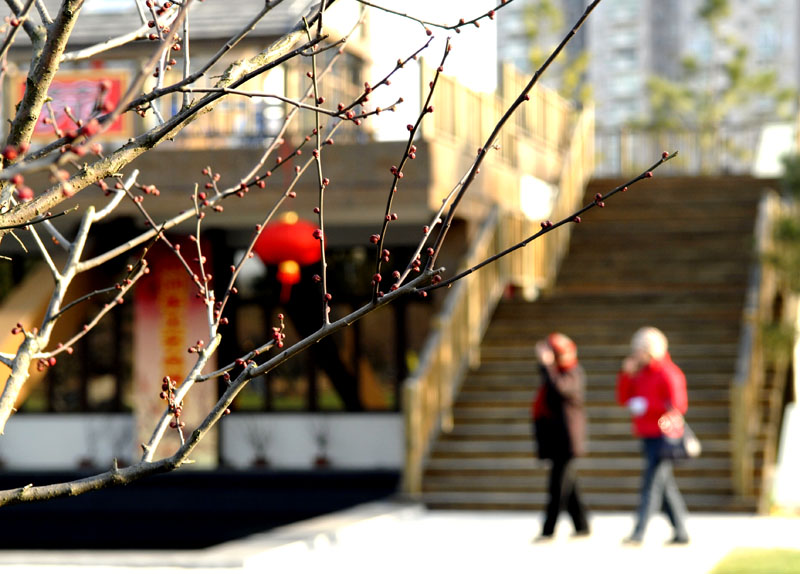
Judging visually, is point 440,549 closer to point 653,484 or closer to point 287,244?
point 653,484

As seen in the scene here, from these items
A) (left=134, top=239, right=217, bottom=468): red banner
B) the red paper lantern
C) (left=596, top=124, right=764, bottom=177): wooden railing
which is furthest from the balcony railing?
(left=134, top=239, right=217, bottom=468): red banner

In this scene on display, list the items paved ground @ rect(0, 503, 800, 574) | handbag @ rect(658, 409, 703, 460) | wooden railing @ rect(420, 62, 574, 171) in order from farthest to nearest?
wooden railing @ rect(420, 62, 574, 171)
handbag @ rect(658, 409, 703, 460)
paved ground @ rect(0, 503, 800, 574)

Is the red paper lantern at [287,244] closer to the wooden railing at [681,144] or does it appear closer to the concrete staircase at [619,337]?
the concrete staircase at [619,337]

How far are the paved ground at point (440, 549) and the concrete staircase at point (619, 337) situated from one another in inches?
32.9

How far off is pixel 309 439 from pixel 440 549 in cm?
887

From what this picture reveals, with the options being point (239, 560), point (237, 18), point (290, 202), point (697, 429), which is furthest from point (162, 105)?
point (239, 560)

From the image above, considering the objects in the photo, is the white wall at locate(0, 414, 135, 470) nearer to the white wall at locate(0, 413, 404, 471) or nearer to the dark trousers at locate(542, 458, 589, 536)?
the white wall at locate(0, 413, 404, 471)

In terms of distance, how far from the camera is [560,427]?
11.6 m

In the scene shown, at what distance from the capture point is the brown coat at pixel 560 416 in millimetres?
11594

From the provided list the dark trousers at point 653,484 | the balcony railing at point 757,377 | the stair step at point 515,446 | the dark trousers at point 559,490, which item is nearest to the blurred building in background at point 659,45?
the balcony railing at point 757,377

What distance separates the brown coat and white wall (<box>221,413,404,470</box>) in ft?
27.7

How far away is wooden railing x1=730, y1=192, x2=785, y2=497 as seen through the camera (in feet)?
45.1

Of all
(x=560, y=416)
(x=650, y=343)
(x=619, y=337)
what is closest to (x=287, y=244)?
(x=619, y=337)

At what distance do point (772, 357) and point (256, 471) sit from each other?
7.07 m
